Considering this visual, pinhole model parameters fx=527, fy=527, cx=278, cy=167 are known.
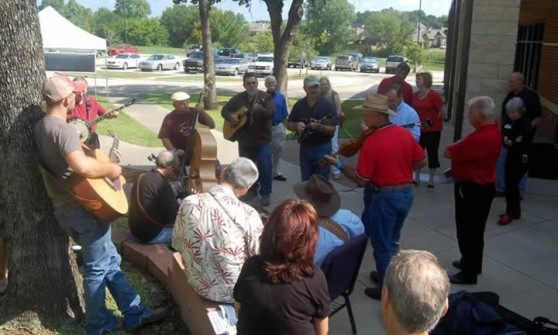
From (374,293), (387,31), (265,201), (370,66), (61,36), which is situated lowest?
(374,293)

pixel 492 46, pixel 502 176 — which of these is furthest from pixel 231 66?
pixel 502 176

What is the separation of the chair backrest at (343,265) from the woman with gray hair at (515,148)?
3.20 meters

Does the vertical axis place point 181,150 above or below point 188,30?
below

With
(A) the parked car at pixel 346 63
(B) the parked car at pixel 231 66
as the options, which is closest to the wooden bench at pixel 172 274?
(B) the parked car at pixel 231 66

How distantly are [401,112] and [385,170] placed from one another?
2.05 m

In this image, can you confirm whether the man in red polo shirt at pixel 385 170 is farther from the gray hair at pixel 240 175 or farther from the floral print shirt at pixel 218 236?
the floral print shirt at pixel 218 236

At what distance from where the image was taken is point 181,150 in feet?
20.3

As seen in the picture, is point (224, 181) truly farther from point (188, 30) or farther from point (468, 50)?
point (188, 30)

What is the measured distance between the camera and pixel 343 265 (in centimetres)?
349

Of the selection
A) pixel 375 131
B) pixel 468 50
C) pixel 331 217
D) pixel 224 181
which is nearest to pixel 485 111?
pixel 375 131

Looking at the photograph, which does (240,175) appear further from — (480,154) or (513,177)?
(513,177)

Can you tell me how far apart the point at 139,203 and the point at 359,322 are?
207 centimetres

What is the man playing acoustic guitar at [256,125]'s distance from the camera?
6602mm

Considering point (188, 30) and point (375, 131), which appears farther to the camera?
point (188, 30)
